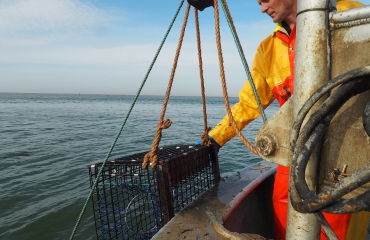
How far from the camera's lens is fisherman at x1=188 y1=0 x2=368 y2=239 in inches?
78.0

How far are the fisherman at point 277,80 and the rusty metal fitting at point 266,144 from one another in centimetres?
101

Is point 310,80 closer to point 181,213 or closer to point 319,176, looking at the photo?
point 319,176

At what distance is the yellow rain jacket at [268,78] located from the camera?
228 cm

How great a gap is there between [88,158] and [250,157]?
6497 millimetres

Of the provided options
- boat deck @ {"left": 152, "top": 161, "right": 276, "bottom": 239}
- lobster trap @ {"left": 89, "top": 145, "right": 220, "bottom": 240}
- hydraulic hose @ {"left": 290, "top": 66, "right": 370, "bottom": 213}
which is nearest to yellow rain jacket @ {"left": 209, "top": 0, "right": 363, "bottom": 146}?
lobster trap @ {"left": 89, "top": 145, "right": 220, "bottom": 240}

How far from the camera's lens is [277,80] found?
2.39 meters

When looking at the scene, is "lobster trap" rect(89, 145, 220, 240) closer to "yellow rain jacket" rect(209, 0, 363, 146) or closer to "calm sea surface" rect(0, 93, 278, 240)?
"yellow rain jacket" rect(209, 0, 363, 146)

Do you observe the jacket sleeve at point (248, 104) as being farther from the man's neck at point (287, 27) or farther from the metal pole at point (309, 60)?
the metal pole at point (309, 60)

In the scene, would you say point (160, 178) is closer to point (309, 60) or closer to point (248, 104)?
point (248, 104)

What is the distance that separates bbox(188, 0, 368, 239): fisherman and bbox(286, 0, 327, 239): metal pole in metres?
1.03

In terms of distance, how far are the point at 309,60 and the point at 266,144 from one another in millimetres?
382

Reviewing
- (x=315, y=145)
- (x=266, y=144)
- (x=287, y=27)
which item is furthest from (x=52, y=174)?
(x=315, y=145)

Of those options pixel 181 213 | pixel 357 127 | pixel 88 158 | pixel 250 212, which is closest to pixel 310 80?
pixel 357 127

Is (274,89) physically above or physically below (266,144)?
above
